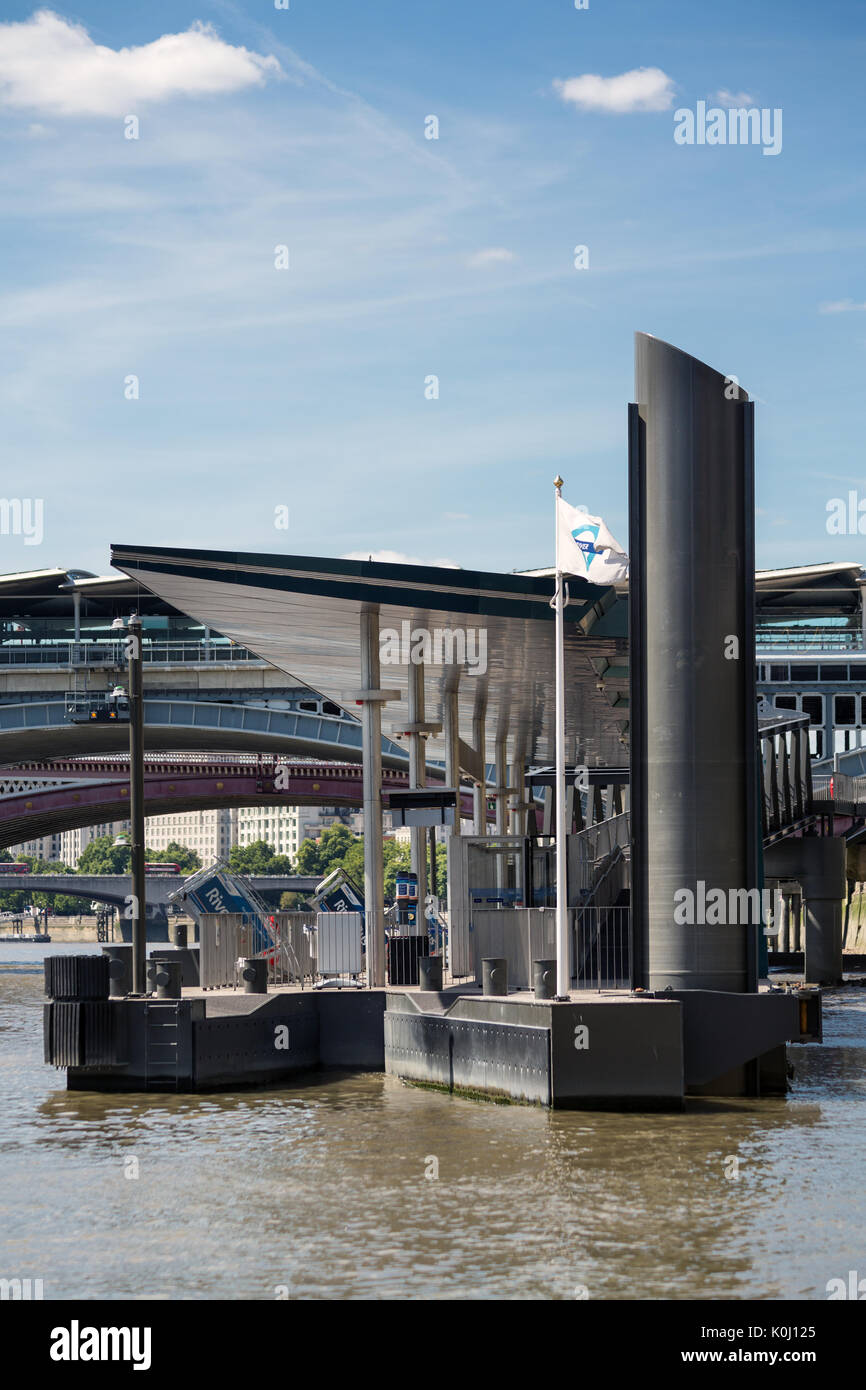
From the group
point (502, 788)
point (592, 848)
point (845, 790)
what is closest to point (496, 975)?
point (592, 848)

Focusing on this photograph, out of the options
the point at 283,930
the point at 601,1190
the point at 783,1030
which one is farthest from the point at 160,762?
the point at 601,1190

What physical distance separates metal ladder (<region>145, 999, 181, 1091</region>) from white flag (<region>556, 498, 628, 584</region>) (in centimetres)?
867

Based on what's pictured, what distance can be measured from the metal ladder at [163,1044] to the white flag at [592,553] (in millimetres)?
8672

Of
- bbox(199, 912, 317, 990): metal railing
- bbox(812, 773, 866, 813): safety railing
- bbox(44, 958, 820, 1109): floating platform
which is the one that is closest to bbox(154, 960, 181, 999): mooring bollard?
bbox(44, 958, 820, 1109): floating platform

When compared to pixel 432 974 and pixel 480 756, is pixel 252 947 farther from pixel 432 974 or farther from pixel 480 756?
pixel 480 756

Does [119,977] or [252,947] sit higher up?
[252,947]

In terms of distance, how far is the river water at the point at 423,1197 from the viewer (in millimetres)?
13289

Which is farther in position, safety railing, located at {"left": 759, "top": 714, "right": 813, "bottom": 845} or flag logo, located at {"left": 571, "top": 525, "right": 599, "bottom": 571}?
safety railing, located at {"left": 759, "top": 714, "right": 813, "bottom": 845}

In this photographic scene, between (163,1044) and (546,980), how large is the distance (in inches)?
248

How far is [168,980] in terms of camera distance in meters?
26.2

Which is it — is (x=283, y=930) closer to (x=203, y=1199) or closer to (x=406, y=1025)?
→ (x=406, y=1025)

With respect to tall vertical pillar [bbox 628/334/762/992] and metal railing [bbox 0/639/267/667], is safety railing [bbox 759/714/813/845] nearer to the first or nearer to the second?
tall vertical pillar [bbox 628/334/762/992]

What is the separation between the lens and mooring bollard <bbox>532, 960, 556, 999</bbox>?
2275cm
